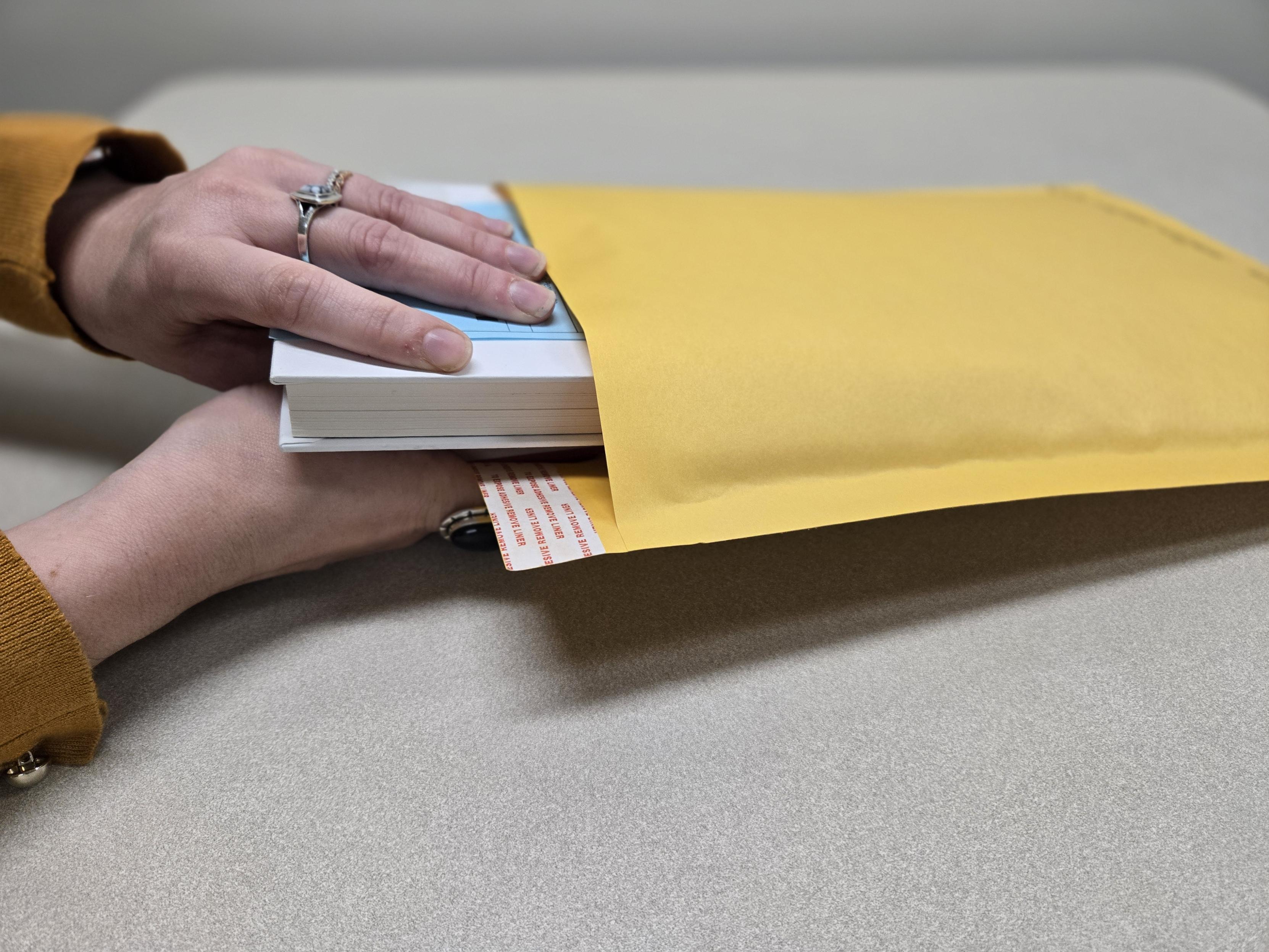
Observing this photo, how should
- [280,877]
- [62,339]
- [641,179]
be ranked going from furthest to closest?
[641,179], [62,339], [280,877]

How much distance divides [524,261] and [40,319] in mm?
316

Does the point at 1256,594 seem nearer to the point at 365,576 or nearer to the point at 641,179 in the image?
the point at 365,576

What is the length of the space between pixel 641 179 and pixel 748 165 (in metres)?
0.12

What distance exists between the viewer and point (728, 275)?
20.6 inches

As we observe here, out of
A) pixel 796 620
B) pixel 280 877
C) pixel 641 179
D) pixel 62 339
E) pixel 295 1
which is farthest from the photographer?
pixel 295 1

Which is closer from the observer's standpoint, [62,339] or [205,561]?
[205,561]

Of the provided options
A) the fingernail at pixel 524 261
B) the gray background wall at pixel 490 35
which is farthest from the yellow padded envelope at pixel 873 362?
the gray background wall at pixel 490 35

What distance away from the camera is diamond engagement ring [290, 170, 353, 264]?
0.49 m

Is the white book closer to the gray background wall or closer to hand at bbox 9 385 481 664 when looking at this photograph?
hand at bbox 9 385 481 664

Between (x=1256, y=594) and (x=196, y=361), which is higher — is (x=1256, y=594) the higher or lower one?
the lower one

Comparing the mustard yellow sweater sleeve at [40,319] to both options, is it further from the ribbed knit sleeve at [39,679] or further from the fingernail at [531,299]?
the fingernail at [531,299]

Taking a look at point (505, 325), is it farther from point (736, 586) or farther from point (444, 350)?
point (736, 586)

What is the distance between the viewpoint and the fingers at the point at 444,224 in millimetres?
507

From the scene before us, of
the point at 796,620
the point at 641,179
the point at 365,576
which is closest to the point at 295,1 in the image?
the point at 641,179
